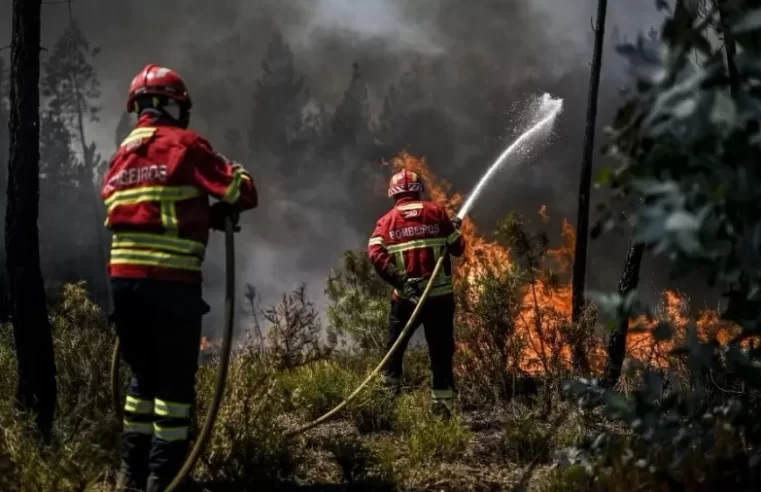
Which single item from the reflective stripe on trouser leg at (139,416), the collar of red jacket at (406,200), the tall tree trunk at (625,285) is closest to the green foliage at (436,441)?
the reflective stripe on trouser leg at (139,416)

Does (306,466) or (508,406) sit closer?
(306,466)

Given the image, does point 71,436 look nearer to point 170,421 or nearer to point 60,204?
point 170,421

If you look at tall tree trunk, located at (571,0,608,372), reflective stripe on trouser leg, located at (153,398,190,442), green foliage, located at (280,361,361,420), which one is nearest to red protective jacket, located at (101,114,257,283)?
reflective stripe on trouser leg, located at (153,398,190,442)

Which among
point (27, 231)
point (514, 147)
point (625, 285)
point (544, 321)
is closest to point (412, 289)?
point (544, 321)

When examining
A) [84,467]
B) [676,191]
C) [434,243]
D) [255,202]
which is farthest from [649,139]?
[434,243]

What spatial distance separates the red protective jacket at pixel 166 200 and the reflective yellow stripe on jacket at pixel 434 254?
2.70 meters

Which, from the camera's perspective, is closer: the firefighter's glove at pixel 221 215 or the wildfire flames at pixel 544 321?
the firefighter's glove at pixel 221 215

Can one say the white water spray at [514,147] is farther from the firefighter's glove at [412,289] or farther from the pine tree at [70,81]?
the pine tree at [70,81]

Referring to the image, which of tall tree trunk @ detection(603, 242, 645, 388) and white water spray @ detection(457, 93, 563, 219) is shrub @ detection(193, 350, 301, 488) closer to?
white water spray @ detection(457, 93, 563, 219)

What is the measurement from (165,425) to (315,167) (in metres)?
28.2

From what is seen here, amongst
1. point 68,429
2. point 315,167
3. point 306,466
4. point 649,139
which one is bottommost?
point 306,466

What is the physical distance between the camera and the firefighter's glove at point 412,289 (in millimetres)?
6230

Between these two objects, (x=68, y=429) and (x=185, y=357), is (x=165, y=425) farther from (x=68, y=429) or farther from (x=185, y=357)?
(x=68, y=429)

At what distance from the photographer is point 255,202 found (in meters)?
3.67
